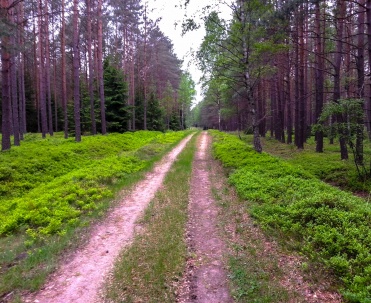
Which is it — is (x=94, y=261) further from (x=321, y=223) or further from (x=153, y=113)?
(x=153, y=113)

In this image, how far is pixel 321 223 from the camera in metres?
5.48

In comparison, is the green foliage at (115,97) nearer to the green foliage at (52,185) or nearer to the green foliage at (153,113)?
the green foliage at (153,113)

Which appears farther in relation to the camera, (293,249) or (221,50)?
(221,50)

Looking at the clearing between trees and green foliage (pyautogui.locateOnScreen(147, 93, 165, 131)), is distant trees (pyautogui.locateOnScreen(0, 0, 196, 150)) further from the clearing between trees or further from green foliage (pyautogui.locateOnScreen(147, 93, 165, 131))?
the clearing between trees

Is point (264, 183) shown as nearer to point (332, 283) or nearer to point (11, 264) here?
point (332, 283)

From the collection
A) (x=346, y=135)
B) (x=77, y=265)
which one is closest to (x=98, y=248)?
(x=77, y=265)

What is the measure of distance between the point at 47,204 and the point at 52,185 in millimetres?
1966

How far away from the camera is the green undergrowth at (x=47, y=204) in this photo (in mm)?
4805

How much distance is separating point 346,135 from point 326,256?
6.75 metres

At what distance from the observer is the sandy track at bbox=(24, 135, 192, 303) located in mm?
3947

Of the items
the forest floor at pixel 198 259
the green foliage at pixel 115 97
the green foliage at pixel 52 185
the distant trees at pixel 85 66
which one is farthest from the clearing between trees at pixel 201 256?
the green foliage at pixel 115 97

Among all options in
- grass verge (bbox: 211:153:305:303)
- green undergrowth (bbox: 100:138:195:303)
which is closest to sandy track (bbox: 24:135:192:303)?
green undergrowth (bbox: 100:138:195:303)

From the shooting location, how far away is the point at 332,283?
403 centimetres

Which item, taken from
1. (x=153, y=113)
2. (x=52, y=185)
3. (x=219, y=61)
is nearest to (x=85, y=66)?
(x=153, y=113)
